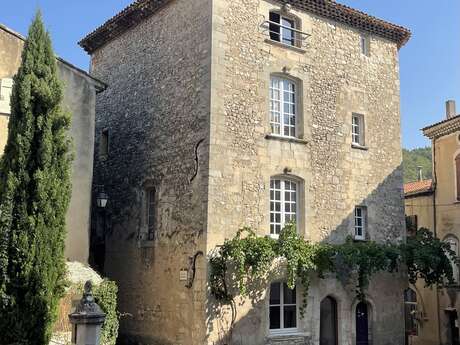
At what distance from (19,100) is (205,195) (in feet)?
16.6

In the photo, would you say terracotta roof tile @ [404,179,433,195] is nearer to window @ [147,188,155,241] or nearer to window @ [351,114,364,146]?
window @ [351,114,364,146]

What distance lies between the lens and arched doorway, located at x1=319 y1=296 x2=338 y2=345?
16.9 m

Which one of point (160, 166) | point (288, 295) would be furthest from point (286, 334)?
point (160, 166)

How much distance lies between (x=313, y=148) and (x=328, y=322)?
17.1 feet

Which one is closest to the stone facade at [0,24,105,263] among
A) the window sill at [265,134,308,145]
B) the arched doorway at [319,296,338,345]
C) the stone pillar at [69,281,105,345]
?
the window sill at [265,134,308,145]

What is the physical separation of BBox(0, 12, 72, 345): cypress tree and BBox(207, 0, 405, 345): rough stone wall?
4.10 m

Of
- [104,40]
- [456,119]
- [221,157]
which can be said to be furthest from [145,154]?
[456,119]

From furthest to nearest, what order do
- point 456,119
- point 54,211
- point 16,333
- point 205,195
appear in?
point 456,119
point 205,195
point 54,211
point 16,333

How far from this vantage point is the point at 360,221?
1788 centimetres

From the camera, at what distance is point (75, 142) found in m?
15.0

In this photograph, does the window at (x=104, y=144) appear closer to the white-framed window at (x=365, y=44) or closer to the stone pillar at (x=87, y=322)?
the white-framed window at (x=365, y=44)

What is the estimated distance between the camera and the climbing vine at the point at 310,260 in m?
14.0

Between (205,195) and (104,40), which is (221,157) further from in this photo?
(104,40)

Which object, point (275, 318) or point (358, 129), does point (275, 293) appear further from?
point (358, 129)
